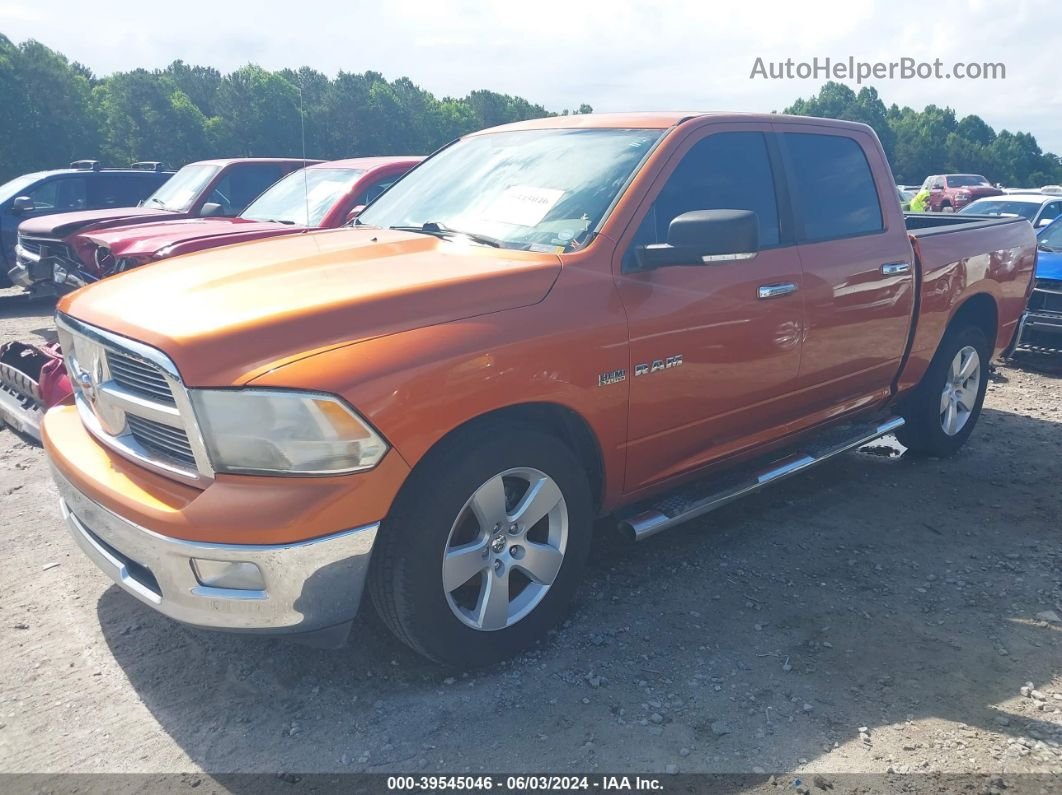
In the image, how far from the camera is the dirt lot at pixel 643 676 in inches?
104

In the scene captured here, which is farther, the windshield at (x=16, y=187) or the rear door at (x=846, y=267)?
the windshield at (x=16, y=187)

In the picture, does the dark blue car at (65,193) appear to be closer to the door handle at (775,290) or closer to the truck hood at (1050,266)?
the door handle at (775,290)

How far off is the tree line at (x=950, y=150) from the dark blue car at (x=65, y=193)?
6789 cm

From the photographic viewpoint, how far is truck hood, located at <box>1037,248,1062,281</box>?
7.93 meters

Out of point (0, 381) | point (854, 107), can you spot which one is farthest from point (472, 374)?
point (854, 107)

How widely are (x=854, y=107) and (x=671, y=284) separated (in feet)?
276

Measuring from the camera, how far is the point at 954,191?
115 feet

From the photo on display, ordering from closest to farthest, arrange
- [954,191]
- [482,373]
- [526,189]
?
[482,373], [526,189], [954,191]

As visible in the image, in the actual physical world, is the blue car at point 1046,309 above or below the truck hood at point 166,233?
below

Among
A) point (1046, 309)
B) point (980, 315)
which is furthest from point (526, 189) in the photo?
point (1046, 309)

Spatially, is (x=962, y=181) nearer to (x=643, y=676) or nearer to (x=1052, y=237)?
(x=1052, y=237)

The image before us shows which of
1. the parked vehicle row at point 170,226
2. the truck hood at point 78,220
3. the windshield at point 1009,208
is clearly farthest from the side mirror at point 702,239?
the windshield at point 1009,208

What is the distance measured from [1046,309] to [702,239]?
6.46 m

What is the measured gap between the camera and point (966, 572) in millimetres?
3895
